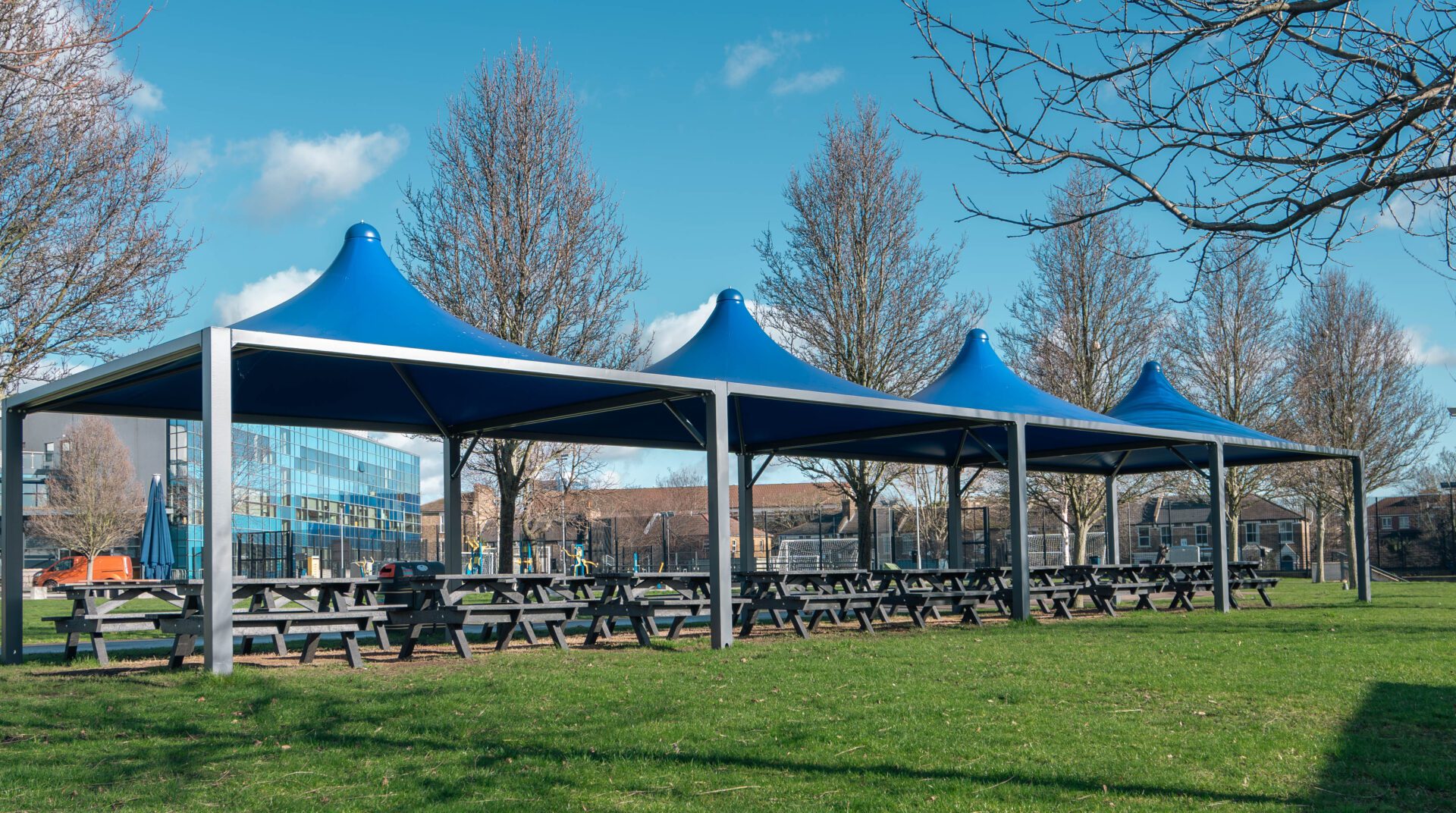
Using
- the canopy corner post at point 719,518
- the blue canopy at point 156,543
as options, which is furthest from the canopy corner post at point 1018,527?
the blue canopy at point 156,543

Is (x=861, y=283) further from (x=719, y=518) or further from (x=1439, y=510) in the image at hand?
(x=1439, y=510)

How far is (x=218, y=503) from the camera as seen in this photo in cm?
905

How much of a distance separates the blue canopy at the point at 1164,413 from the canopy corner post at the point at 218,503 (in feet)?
47.3

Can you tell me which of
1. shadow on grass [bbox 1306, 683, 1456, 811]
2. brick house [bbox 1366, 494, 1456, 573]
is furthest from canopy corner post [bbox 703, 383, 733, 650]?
brick house [bbox 1366, 494, 1456, 573]

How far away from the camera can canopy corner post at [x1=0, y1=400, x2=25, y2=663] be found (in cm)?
1145

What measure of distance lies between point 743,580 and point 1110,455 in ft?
32.0

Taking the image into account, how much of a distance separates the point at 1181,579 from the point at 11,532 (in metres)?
16.9

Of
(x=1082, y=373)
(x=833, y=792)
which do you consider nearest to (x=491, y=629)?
(x=833, y=792)

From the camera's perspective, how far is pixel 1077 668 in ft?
31.8

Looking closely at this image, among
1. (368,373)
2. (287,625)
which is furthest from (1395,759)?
(368,373)

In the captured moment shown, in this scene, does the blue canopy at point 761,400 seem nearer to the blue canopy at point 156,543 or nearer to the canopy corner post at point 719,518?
the canopy corner post at point 719,518

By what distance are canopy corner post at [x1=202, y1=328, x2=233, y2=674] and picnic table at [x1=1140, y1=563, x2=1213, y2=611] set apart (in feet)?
47.5

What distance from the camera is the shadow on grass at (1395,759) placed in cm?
528

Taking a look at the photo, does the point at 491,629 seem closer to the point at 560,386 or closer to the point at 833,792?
the point at 560,386
